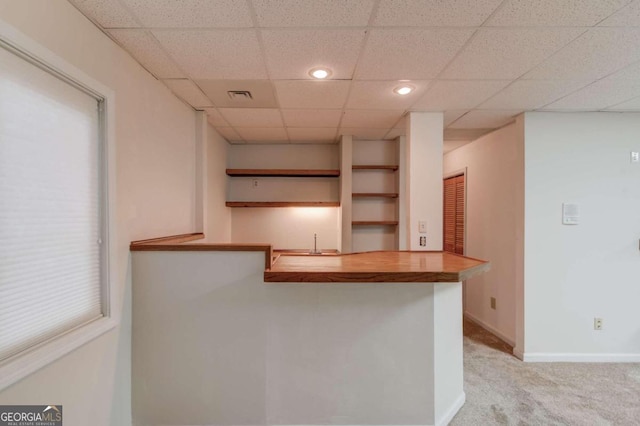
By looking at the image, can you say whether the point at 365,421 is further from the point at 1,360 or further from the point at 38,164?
the point at 38,164

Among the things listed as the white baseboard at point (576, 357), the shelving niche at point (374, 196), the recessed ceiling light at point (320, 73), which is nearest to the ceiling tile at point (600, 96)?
the shelving niche at point (374, 196)

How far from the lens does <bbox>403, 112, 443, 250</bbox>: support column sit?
297cm

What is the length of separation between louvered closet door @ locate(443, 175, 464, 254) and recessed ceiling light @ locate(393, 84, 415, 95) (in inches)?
95.5

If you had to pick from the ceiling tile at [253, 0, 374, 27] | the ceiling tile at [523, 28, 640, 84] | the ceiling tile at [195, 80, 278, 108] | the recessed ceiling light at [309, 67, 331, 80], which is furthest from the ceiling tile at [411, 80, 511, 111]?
the ceiling tile at [195, 80, 278, 108]

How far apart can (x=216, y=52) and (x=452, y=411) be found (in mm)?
2982

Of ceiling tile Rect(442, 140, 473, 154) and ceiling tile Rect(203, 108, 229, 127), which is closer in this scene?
ceiling tile Rect(203, 108, 229, 127)

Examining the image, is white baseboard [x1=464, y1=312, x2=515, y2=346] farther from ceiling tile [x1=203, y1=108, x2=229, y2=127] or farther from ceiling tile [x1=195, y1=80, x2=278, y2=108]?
ceiling tile [x1=203, y1=108, x2=229, y2=127]

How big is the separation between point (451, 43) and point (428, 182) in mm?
1451

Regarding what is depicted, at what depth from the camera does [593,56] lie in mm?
1905

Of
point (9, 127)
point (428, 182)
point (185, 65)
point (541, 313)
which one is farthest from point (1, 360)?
point (541, 313)

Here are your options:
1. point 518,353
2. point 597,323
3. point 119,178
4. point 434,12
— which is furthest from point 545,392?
point 119,178

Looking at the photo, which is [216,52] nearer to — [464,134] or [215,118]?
[215,118]

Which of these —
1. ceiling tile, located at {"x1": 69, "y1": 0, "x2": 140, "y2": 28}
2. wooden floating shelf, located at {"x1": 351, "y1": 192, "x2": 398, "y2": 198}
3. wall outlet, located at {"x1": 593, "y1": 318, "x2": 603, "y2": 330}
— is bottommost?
wall outlet, located at {"x1": 593, "y1": 318, "x2": 603, "y2": 330}

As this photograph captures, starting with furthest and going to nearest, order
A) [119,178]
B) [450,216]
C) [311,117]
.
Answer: [450,216]
[311,117]
[119,178]
